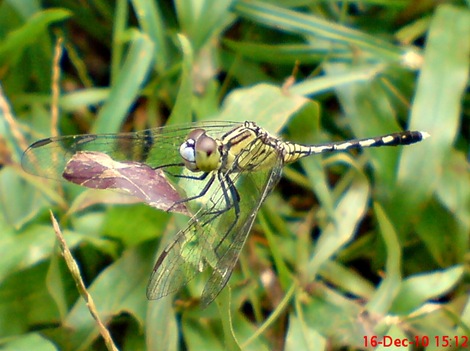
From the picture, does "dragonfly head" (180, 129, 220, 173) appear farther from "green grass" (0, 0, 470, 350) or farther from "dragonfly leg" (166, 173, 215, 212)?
"green grass" (0, 0, 470, 350)

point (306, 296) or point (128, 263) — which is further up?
point (128, 263)

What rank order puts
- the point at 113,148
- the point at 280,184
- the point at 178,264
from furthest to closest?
1. the point at 280,184
2. the point at 113,148
3. the point at 178,264

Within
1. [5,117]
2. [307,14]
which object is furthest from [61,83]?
[307,14]

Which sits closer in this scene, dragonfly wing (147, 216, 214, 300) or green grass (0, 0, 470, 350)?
dragonfly wing (147, 216, 214, 300)

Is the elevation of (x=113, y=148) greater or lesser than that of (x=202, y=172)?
greater

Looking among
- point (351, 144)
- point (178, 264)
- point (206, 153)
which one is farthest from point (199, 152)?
point (351, 144)

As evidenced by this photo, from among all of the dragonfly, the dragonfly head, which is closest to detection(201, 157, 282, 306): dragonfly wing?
the dragonfly

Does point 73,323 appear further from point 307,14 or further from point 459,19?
point 459,19

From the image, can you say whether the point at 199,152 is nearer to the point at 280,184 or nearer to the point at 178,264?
the point at 178,264
